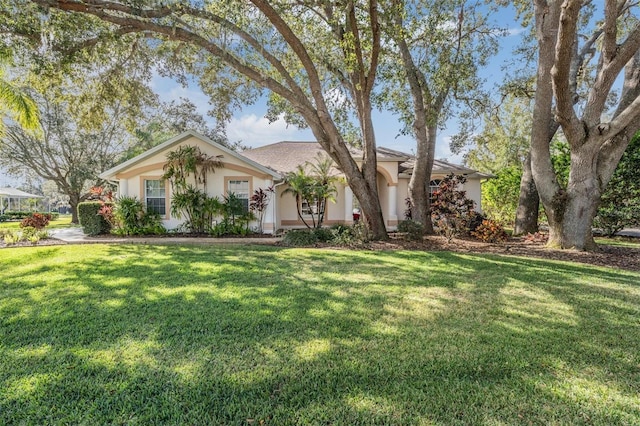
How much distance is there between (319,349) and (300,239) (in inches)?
329

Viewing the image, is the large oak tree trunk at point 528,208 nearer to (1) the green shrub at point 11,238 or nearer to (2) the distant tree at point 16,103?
(2) the distant tree at point 16,103

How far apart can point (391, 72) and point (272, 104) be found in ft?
17.0

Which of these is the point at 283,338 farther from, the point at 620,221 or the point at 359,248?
the point at 620,221

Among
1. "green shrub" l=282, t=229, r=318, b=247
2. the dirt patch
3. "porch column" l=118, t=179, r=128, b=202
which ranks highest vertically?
"porch column" l=118, t=179, r=128, b=202

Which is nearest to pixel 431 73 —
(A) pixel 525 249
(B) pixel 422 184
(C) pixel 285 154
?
(B) pixel 422 184

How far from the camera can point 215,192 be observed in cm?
1470

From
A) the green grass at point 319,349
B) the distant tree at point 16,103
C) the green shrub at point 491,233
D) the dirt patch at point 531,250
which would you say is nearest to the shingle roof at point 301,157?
the green shrub at point 491,233

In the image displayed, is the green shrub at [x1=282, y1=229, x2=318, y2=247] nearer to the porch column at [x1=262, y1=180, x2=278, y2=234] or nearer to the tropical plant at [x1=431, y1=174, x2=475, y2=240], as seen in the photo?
the porch column at [x1=262, y1=180, x2=278, y2=234]

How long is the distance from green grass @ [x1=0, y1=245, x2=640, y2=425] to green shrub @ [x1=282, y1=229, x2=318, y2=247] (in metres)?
4.81

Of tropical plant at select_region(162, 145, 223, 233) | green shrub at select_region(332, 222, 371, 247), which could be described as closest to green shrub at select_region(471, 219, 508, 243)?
green shrub at select_region(332, 222, 371, 247)

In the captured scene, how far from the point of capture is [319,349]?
3.45m

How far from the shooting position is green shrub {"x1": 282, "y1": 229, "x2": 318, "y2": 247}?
11.6 metres

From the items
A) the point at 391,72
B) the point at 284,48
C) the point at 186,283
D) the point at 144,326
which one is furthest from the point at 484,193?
the point at 144,326

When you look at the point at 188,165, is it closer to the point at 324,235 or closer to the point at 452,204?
the point at 324,235
